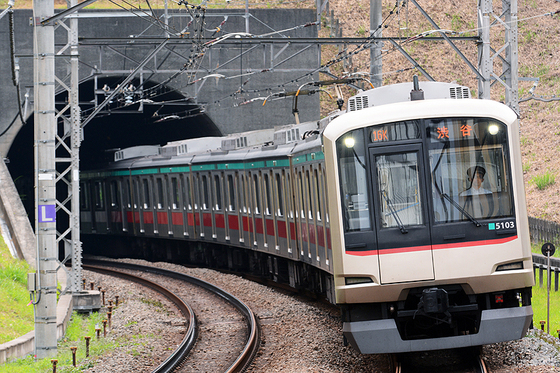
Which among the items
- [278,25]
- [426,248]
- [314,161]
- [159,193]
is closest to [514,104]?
[314,161]

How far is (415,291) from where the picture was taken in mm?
8430

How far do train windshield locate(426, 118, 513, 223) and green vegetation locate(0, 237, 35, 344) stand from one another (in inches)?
253

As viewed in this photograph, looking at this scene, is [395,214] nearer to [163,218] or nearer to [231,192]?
[231,192]

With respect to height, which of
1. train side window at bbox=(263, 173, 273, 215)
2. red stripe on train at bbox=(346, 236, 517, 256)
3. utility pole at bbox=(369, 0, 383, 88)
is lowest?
red stripe on train at bbox=(346, 236, 517, 256)

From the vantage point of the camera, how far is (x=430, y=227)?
8.43m

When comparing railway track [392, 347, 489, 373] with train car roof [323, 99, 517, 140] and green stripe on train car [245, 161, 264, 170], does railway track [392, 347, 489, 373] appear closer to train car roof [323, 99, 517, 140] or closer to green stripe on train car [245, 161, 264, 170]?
train car roof [323, 99, 517, 140]

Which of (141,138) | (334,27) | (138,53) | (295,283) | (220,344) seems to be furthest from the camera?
(334,27)

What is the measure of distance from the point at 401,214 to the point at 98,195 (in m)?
23.0

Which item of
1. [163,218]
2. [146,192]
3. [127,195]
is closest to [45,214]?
[163,218]

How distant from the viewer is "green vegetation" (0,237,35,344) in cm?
1256

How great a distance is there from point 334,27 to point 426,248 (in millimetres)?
38092

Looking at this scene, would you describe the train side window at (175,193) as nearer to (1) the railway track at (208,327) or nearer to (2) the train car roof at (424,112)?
(1) the railway track at (208,327)

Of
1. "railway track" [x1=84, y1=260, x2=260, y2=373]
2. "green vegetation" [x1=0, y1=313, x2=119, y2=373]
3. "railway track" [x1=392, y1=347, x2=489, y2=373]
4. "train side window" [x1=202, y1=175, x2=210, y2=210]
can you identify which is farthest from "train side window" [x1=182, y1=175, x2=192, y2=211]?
"railway track" [x1=392, y1=347, x2=489, y2=373]

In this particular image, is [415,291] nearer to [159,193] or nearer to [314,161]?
[314,161]
